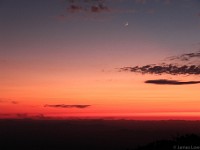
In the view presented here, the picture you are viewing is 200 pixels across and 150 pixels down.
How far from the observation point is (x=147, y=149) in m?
50.8

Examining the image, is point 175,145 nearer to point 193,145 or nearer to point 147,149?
point 193,145

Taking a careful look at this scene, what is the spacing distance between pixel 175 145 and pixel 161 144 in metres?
4.12

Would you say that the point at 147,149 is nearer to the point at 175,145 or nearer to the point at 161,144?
the point at 161,144

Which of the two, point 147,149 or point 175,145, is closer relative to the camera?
point 175,145

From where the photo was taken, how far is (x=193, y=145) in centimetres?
4519

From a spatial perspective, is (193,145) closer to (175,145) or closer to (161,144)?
(175,145)

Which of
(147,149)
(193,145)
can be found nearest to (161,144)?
(147,149)

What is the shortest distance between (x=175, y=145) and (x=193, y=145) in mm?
2161

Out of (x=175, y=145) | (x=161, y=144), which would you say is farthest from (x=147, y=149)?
(x=175, y=145)

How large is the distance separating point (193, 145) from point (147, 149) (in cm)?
752

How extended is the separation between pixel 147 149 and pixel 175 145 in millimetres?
5631

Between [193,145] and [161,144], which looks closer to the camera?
[193,145]

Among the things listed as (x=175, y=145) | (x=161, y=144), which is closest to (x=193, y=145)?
(x=175, y=145)
